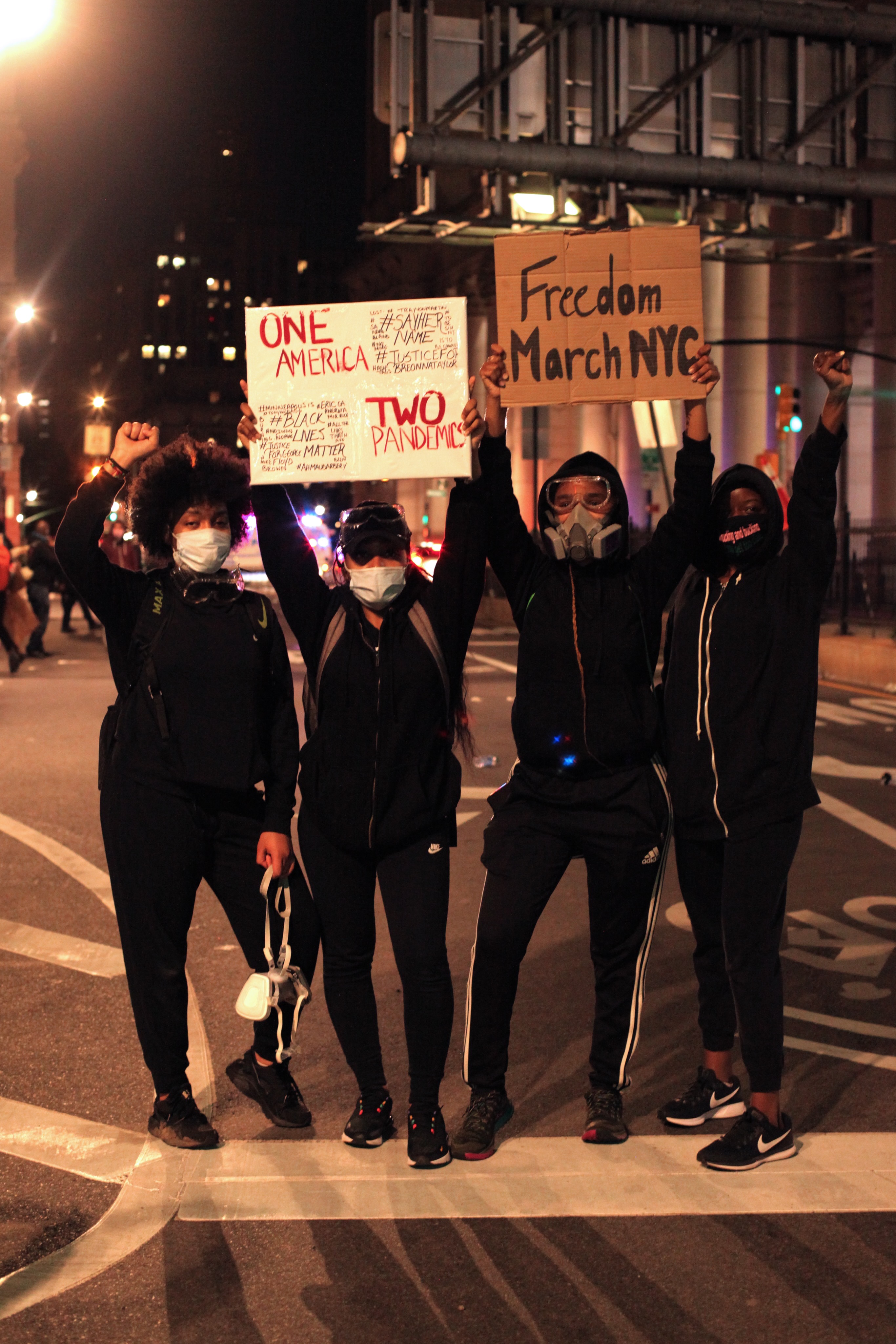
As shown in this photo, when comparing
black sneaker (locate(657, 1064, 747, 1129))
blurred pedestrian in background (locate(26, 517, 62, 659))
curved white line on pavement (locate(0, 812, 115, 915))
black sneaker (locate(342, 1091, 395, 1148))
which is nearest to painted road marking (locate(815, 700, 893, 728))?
curved white line on pavement (locate(0, 812, 115, 915))

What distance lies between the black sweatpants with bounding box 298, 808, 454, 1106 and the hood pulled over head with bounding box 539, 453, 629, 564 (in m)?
0.91

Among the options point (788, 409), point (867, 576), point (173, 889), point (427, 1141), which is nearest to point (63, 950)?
point (173, 889)

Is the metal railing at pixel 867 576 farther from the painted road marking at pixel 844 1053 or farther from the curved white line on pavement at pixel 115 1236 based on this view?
the curved white line on pavement at pixel 115 1236

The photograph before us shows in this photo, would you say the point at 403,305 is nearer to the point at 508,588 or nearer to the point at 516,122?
the point at 508,588

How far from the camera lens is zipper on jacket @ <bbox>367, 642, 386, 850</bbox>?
14.3ft

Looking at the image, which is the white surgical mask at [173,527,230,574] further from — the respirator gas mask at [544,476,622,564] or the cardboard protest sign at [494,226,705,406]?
the cardboard protest sign at [494,226,705,406]

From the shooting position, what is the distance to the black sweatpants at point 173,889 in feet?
14.5

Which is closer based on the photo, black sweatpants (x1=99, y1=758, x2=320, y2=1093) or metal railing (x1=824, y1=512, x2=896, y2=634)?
black sweatpants (x1=99, y1=758, x2=320, y2=1093)

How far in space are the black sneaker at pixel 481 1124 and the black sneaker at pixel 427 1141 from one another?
0.15 feet

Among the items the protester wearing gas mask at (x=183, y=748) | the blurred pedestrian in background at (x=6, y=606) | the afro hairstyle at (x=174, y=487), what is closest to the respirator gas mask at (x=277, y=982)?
the protester wearing gas mask at (x=183, y=748)

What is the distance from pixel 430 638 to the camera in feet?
14.6

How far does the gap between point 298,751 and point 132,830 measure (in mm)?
529

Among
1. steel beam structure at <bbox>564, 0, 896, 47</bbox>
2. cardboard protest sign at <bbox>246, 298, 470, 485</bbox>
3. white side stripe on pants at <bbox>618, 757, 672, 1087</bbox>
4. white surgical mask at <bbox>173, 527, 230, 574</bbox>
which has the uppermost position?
steel beam structure at <bbox>564, 0, 896, 47</bbox>

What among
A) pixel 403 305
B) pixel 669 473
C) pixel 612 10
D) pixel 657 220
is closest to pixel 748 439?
pixel 669 473
